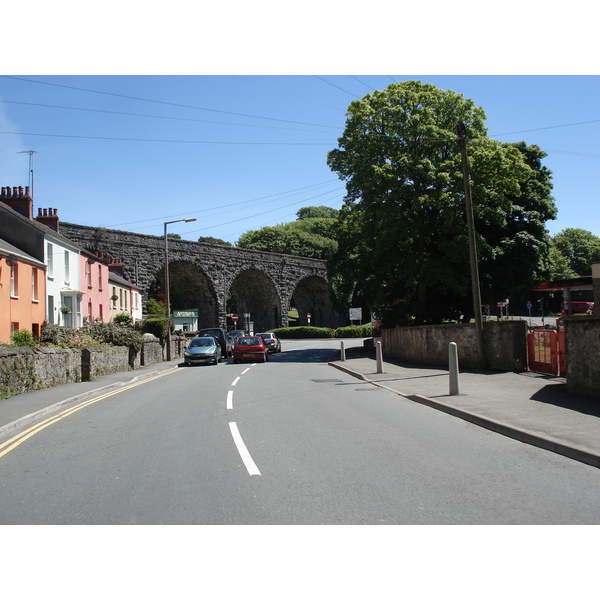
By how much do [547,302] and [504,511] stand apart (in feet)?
244

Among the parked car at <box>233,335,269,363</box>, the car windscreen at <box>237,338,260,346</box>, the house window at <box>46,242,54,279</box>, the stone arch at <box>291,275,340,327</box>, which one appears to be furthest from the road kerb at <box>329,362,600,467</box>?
the stone arch at <box>291,275,340,327</box>

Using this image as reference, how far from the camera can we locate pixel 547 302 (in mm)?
73188

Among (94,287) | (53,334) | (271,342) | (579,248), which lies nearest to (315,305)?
(271,342)

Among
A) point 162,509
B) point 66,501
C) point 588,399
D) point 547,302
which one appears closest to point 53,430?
point 66,501

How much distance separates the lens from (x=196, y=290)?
6106 cm

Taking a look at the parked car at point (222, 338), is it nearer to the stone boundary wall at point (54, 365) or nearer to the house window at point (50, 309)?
the stone boundary wall at point (54, 365)

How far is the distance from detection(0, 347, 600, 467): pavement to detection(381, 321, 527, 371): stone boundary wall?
2.37ft

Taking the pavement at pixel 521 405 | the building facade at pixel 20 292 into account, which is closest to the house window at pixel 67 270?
the building facade at pixel 20 292

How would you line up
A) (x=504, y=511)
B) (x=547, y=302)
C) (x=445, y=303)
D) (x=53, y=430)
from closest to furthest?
(x=504, y=511), (x=53, y=430), (x=445, y=303), (x=547, y=302)

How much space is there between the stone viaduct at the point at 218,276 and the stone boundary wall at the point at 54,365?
20663mm

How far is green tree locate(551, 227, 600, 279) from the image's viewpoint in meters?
87.4

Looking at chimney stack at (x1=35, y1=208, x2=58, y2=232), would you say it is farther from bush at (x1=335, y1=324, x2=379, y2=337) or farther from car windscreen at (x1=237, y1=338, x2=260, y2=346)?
bush at (x1=335, y1=324, x2=379, y2=337)

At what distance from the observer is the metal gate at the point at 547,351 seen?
14320 millimetres

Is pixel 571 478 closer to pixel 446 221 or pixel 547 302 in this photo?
pixel 446 221
